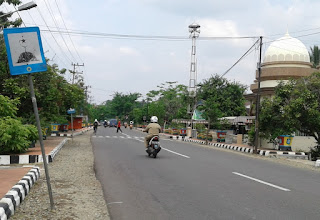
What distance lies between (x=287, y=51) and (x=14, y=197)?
3088 centimetres

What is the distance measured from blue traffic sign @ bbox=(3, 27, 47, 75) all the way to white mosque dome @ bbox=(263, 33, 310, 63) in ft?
97.0

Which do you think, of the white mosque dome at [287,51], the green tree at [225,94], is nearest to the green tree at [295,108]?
the white mosque dome at [287,51]

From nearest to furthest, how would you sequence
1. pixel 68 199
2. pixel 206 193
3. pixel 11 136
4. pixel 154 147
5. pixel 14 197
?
pixel 14 197, pixel 68 199, pixel 206 193, pixel 11 136, pixel 154 147

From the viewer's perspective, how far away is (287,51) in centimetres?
3234

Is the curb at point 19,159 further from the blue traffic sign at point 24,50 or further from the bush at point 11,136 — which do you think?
the blue traffic sign at point 24,50

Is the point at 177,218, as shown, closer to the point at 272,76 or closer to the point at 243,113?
the point at 272,76

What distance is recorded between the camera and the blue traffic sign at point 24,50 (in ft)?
18.1

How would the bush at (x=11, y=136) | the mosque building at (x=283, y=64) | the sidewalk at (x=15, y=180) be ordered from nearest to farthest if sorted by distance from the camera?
the sidewalk at (x=15, y=180) < the bush at (x=11, y=136) < the mosque building at (x=283, y=64)

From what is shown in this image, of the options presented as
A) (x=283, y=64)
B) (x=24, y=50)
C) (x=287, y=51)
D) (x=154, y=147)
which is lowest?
(x=154, y=147)

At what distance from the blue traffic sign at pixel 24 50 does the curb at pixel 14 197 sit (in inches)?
80.0

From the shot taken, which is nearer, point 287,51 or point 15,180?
point 15,180

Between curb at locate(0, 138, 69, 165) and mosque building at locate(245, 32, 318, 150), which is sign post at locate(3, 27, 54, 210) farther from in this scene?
mosque building at locate(245, 32, 318, 150)

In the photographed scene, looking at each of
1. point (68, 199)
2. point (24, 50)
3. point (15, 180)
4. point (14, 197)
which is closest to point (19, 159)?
point (15, 180)

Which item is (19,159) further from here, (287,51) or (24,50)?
(287,51)
